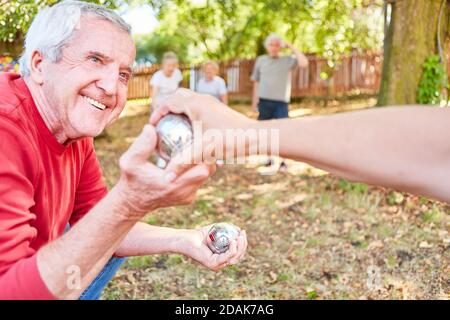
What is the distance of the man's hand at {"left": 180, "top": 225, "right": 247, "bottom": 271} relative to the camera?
2.28 metres

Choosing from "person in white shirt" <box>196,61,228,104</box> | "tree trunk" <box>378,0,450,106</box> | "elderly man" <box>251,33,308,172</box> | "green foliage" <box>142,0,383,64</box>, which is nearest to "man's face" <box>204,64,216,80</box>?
"person in white shirt" <box>196,61,228,104</box>

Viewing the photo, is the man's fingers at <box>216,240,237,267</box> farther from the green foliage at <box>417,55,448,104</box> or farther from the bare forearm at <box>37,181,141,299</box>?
the green foliage at <box>417,55,448,104</box>

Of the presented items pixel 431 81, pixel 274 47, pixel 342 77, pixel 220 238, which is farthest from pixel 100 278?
pixel 342 77

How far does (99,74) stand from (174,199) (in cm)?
72

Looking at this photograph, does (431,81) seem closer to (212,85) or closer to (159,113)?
(212,85)

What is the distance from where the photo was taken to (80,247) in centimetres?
159

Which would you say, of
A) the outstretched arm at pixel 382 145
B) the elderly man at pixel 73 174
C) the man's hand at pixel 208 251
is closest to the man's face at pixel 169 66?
the elderly man at pixel 73 174

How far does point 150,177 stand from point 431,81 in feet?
17.5

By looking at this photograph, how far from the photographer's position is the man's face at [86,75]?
2004 mm

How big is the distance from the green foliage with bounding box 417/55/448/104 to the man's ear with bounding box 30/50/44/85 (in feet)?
16.3

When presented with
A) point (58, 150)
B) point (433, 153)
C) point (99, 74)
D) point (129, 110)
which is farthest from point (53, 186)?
point (129, 110)

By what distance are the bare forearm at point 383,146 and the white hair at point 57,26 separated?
1048mm

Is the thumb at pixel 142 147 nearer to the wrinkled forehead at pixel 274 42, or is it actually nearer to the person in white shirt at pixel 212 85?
the wrinkled forehead at pixel 274 42
